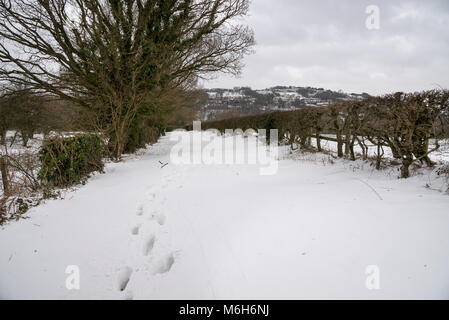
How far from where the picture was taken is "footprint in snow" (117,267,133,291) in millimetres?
1852

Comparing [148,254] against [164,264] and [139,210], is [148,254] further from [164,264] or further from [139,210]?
[139,210]

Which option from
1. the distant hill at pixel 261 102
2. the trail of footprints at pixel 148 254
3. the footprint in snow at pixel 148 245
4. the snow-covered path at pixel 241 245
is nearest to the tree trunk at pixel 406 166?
the snow-covered path at pixel 241 245

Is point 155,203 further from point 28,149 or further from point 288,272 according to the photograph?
point 28,149

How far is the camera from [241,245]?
219 cm

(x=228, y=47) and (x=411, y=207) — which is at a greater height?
(x=228, y=47)

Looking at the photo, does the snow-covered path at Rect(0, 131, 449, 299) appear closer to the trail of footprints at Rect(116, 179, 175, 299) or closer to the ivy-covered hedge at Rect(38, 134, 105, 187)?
the trail of footprints at Rect(116, 179, 175, 299)

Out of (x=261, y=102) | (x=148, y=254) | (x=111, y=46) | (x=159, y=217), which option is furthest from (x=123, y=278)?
(x=261, y=102)

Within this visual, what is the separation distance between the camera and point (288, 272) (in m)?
1.75

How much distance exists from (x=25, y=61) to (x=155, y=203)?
8227 mm

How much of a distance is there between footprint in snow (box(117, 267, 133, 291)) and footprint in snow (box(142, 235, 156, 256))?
0.25 meters

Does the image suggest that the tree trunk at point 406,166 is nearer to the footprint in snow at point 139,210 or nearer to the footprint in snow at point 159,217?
the footprint in snow at point 159,217

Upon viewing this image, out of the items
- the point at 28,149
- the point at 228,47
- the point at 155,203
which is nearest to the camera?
the point at 155,203

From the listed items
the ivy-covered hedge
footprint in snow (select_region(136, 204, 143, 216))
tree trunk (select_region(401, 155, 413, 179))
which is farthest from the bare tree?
tree trunk (select_region(401, 155, 413, 179))
